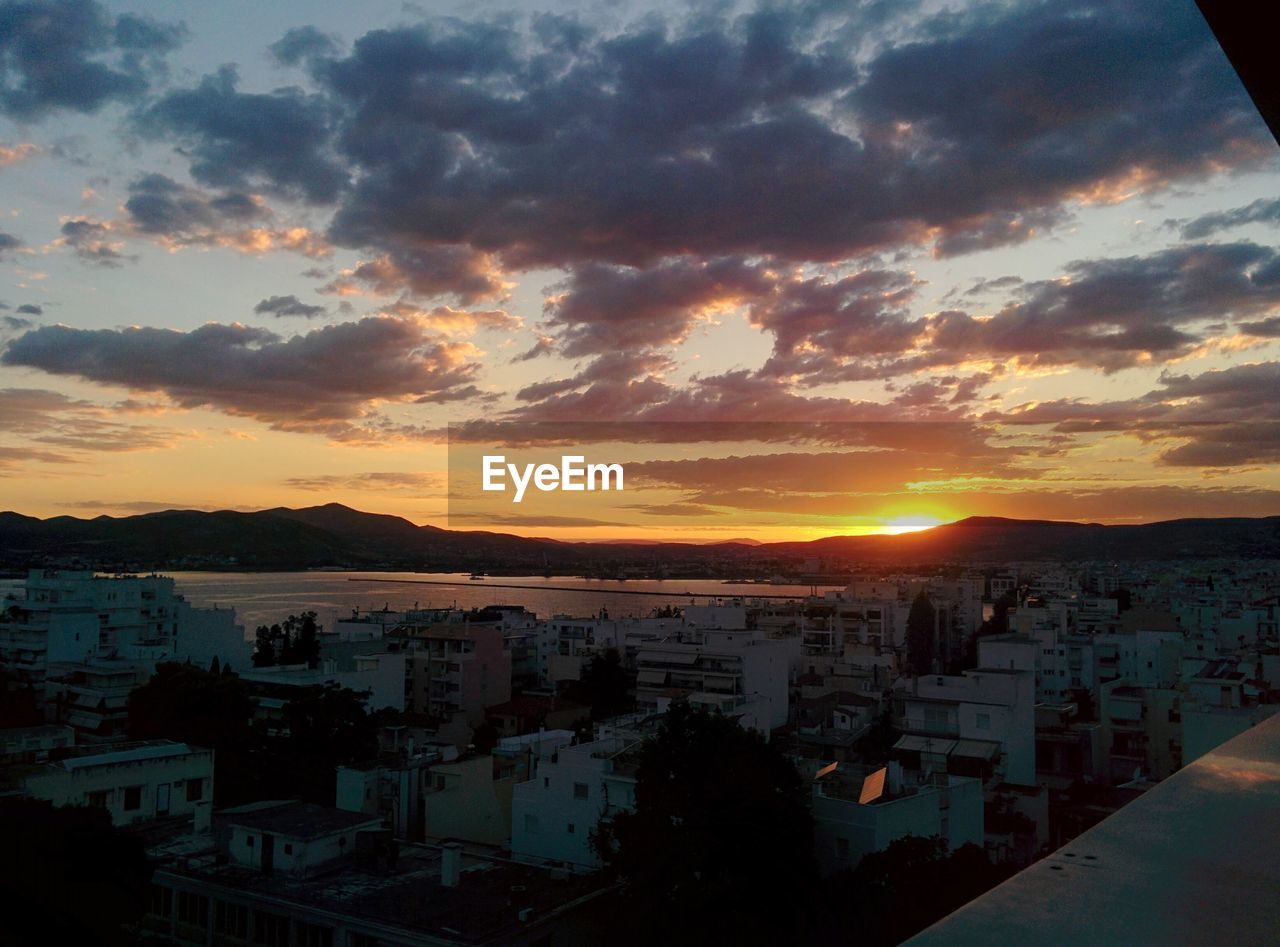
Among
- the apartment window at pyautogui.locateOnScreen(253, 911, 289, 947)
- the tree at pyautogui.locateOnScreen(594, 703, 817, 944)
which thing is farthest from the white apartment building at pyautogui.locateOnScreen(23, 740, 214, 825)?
the tree at pyautogui.locateOnScreen(594, 703, 817, 944)

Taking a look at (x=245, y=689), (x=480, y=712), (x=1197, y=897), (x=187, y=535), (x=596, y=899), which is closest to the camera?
(x=1197, y=897)

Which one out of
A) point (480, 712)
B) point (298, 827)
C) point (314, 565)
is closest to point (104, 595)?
point (480, 712)

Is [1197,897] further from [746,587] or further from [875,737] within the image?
[746,587]

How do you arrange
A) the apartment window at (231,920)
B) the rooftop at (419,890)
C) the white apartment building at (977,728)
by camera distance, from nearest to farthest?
the rooftop at (419,890)
the apartment window at (231,920)
the white apartment building at (977,728)

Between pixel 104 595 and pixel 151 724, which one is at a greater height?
pixel 104 595

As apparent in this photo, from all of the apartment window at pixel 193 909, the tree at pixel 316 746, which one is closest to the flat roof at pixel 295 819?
the apartment window at pixel 193 909

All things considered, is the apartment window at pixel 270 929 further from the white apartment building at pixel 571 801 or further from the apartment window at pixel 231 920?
the white apartment building at pixel 571 801

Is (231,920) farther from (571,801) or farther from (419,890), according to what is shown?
(571,801)

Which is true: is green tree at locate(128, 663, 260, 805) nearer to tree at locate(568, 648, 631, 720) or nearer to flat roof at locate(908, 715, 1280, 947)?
tree at locate(568, 648, 631, 720)
